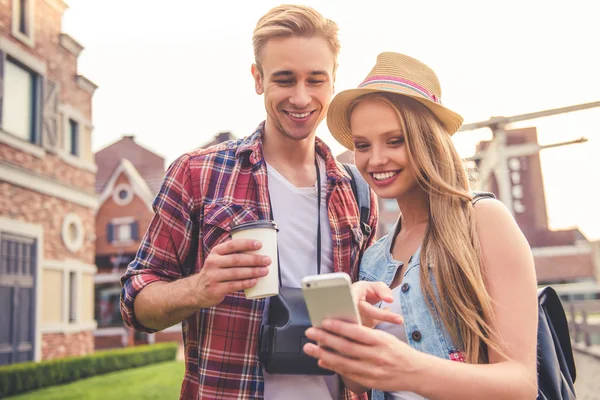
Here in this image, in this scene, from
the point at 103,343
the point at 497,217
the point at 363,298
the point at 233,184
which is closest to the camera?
the point at 363,298

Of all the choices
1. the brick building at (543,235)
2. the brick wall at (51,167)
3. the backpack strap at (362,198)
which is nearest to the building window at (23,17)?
the brick wall at (51,167)

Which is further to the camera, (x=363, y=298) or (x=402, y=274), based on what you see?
(x=402, y=274)

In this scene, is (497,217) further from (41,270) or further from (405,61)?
(41,270)

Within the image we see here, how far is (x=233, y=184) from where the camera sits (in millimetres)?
2354

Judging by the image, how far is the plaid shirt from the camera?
6.97ft

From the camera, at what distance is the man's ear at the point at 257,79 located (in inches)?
101

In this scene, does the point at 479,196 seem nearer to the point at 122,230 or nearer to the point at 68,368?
the point at 68,368

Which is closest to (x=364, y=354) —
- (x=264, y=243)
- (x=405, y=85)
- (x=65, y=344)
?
(x=264, y=243)

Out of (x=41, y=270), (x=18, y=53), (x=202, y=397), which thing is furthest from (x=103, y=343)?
(x=202, y=397)

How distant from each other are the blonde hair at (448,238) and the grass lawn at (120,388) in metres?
8.02

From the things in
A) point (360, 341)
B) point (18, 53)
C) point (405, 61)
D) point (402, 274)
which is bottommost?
point (360, 341)

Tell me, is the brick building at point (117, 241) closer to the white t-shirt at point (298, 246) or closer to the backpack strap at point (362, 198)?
the backpack strap at point (362, 198)

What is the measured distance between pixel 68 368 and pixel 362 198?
37.8ft

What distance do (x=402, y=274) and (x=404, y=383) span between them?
0.75 metres
